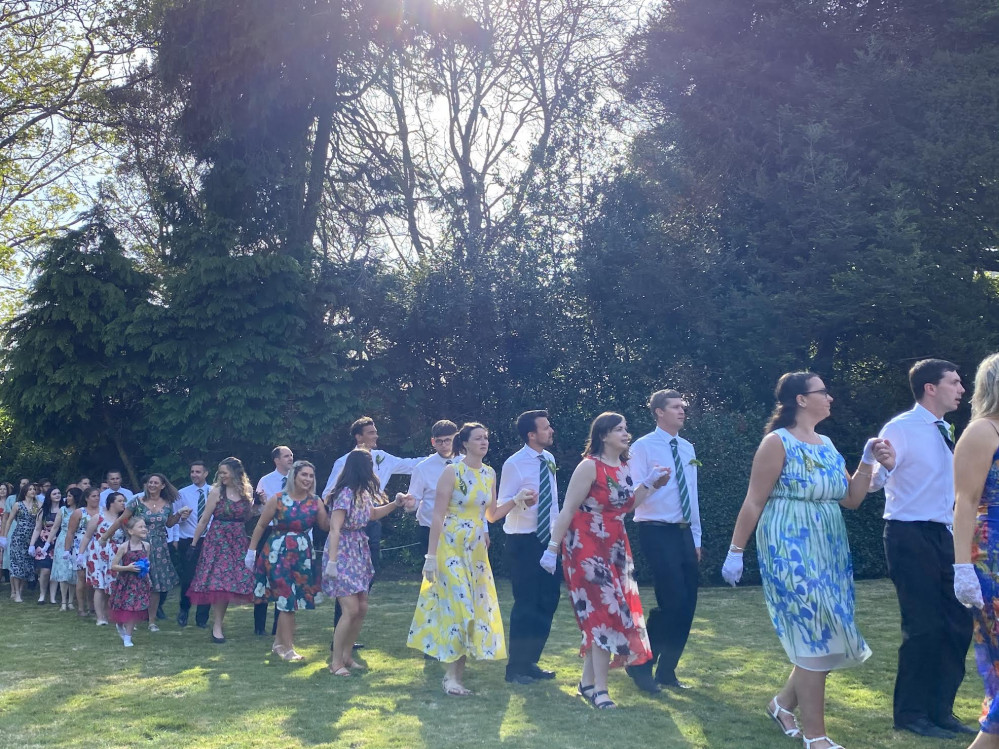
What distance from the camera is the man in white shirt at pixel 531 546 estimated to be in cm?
821

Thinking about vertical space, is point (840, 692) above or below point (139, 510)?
below

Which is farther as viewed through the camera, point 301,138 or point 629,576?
point 301,138

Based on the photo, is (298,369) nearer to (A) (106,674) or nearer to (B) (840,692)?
(A) (106,674)

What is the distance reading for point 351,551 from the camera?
29.3ft

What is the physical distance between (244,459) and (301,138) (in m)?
6.66

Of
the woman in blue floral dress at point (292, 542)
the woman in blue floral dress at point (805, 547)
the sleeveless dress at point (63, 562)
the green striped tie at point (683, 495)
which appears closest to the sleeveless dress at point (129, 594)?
the woman in blue floral dress at point (292, 542)

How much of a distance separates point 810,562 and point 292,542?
5.49m

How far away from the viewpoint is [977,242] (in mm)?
17922

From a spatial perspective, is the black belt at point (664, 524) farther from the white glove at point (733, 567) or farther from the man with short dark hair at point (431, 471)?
the man with short dark hair at point (431, 471)

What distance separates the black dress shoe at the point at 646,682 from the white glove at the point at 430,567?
1.66 metres

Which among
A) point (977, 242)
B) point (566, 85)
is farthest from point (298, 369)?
point (977, 242)

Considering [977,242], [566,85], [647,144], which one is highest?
[566,85]

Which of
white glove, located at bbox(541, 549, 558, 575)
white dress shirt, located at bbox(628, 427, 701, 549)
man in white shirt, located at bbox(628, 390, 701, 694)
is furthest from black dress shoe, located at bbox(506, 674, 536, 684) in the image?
white dress shirt, located at bbox(628, 427, 701, 549)

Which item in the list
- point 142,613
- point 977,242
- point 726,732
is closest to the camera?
point 726,732
